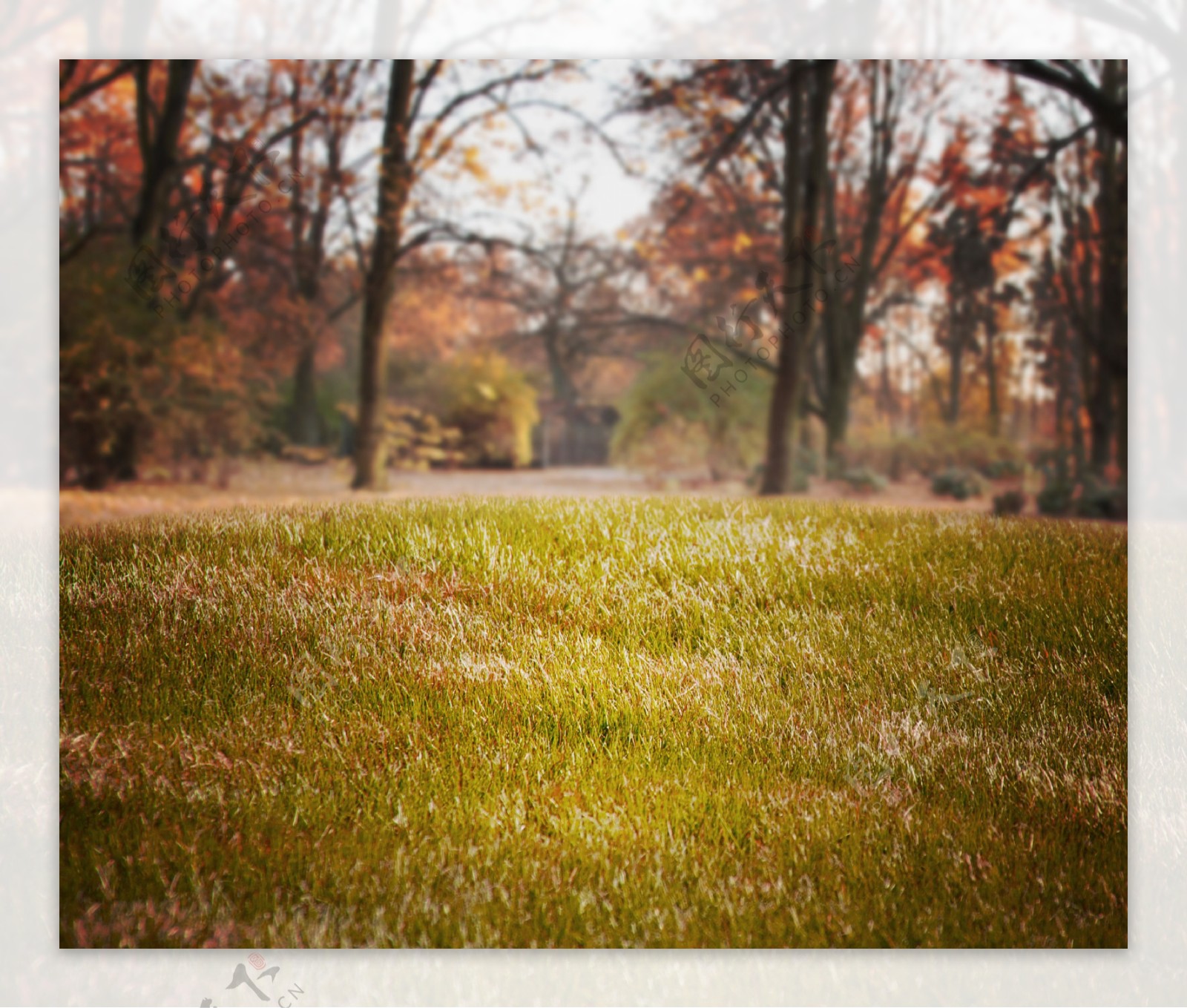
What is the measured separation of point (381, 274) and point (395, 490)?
0.89 metres

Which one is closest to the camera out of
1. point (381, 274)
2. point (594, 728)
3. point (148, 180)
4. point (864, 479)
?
point (594, 728)

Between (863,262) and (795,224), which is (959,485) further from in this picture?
(795,224)

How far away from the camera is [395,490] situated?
133 inches

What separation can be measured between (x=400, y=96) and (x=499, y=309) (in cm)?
93

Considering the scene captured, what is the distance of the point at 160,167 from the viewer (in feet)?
10.5

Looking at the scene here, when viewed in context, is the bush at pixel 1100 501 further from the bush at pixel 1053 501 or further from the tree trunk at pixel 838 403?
the tree trunk at pixel 838 403
